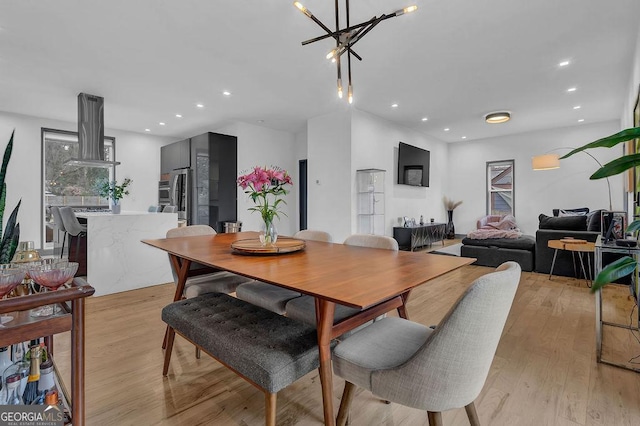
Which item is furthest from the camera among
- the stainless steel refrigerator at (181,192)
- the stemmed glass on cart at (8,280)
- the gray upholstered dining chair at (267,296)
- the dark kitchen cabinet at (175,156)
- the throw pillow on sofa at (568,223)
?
the dark kitchen cabinet at (175,156)

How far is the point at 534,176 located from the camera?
708 centimetres

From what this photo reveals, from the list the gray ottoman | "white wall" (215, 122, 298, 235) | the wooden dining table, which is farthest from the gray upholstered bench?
the gray ottoman

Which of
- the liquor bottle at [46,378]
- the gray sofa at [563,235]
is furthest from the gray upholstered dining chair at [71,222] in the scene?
the gray sofa at [563,235]

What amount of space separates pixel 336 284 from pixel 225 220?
523 centimetres

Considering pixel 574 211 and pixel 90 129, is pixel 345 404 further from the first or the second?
pixel 574 211

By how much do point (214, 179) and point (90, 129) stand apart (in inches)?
78.5

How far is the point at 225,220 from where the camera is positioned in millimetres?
5945

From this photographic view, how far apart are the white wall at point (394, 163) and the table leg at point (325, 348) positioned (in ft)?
14.0

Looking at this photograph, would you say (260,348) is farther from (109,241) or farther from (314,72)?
(314,72)

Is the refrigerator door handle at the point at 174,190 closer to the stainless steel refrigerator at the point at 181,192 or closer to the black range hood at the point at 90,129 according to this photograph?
the stainless steel refrigerator at the point at 181,192

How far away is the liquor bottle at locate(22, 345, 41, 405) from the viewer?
2.89 ft

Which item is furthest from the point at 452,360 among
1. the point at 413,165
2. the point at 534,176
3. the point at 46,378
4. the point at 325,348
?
the point at 534,176

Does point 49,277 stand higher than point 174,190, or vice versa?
point 174,190

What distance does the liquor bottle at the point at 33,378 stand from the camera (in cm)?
88
